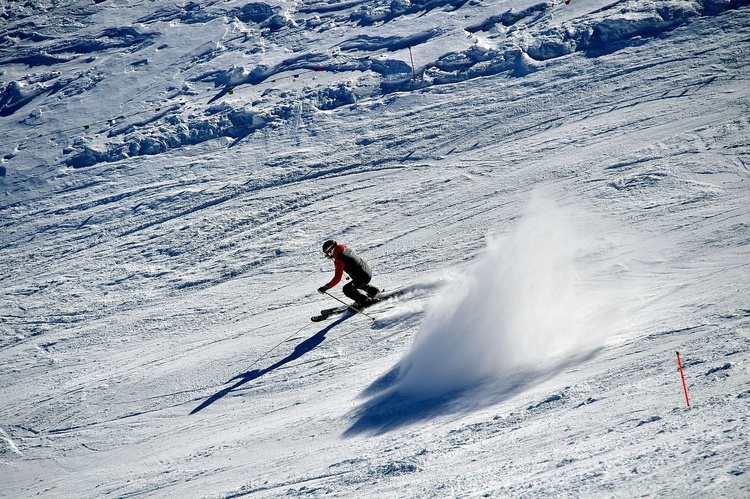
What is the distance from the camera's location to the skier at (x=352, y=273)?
10258 millimetres

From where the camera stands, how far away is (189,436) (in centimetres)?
935

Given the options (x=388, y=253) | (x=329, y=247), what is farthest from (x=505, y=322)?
(x=388, y=253)

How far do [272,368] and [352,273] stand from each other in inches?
85.1

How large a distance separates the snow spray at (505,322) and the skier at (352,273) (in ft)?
4.42

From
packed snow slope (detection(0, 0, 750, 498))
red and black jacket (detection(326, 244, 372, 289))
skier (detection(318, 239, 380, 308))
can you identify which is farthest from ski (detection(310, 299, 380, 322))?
red and black jacket (detection(326, 244, 372, 289))

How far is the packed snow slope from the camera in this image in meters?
7.25

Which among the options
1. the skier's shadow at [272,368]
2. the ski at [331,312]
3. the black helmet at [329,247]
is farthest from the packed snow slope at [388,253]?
the black helmet at [329,247]

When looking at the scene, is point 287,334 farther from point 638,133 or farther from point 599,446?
point 638,133

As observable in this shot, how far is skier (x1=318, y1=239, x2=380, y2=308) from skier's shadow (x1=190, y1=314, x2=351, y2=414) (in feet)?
2.30

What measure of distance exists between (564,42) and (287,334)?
472 inches

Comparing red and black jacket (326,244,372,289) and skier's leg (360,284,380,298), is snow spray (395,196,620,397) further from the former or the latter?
red and black jacket (326,244,372,289)

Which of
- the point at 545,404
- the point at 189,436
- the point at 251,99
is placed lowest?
the point at 189,436

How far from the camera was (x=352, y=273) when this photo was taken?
1056 cm

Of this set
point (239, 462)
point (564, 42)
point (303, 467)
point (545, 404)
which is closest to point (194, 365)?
point (239, 462)
